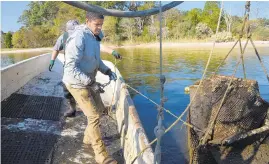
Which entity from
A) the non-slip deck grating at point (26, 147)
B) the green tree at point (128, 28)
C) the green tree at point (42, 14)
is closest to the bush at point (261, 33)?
the green tree at point (128, 28)

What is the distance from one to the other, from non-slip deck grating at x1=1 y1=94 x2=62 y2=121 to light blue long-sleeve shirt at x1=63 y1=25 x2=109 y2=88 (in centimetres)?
208

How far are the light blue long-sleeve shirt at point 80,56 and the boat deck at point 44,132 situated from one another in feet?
3.51

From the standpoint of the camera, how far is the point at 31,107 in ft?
21.2

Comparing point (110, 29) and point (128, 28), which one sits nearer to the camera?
point (110, 29)

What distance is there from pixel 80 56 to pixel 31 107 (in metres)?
3.15

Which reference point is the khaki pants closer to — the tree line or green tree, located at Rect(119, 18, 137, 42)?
the tree line

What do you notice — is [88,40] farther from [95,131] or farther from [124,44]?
[124,44]

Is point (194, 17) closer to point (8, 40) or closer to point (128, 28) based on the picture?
point (128, 28)

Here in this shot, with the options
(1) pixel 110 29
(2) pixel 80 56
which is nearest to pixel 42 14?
(1) pixel 110 29

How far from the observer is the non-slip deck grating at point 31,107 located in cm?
591

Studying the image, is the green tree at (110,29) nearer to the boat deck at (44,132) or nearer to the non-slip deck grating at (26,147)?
the boat deck at (44,132)

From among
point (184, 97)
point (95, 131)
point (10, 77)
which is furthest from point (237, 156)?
point (184, 97)

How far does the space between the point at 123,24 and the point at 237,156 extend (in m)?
55.3

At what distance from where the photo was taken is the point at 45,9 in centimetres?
7644
